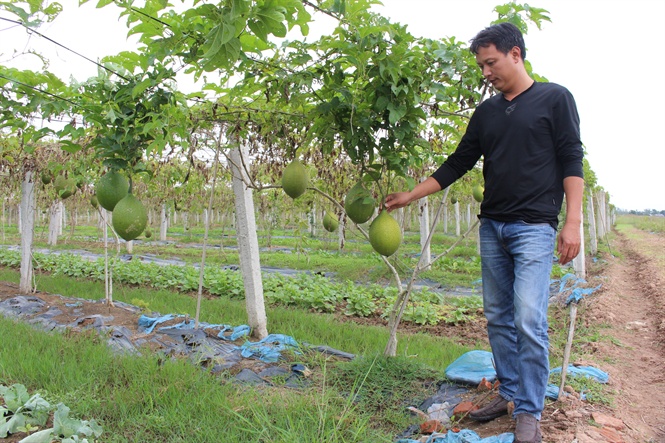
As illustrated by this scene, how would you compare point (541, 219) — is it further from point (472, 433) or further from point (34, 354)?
point (34, 354)

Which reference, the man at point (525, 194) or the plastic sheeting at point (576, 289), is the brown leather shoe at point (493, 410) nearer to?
the man at point (525, 194)

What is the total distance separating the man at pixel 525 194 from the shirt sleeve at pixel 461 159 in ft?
0.49

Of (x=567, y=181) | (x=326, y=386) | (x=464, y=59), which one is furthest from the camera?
(x=326, y=386)

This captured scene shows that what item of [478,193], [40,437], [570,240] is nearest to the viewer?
[570,240]

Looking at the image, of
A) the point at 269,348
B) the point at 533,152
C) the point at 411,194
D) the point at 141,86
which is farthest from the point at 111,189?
the point at 533,152

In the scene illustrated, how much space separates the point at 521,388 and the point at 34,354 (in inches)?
126

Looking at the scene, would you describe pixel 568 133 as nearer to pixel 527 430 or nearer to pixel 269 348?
pixel 527 430

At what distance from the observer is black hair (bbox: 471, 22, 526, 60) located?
2.16m

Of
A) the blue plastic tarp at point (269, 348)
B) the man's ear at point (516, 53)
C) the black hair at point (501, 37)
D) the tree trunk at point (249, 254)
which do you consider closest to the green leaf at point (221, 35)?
the black hair at point (501, 37)

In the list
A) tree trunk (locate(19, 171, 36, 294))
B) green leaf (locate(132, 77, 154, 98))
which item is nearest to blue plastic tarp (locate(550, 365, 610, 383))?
green leaf (locate(132, 77, 154, 98))

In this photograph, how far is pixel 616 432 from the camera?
2367 mm

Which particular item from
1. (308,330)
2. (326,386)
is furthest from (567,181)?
(308,330)

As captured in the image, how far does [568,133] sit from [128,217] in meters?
2.23

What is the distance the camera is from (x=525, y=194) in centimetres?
219
